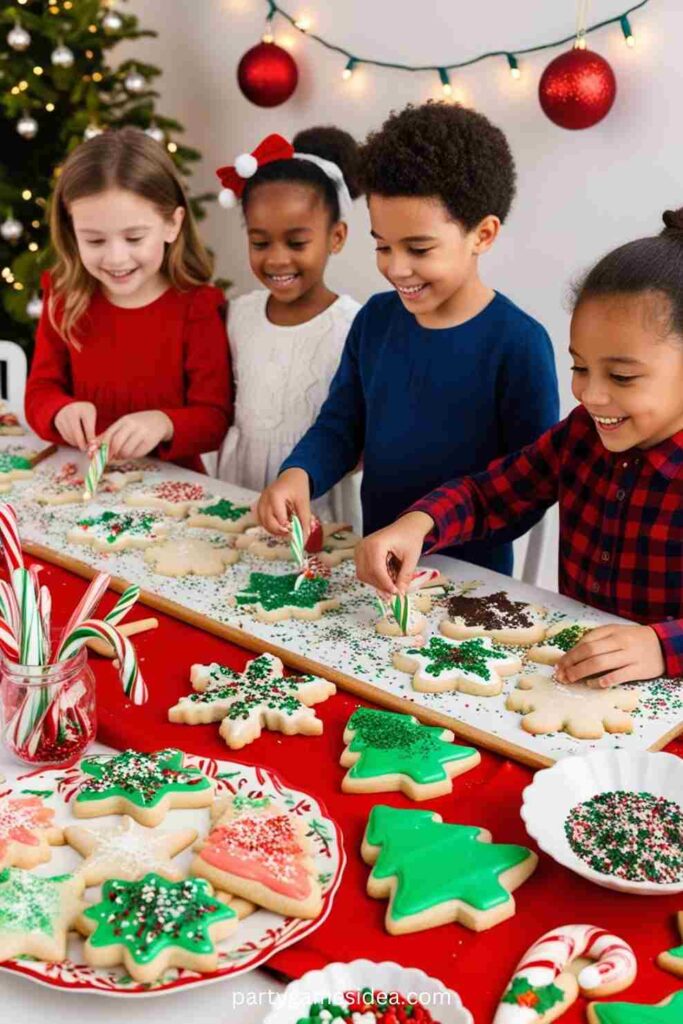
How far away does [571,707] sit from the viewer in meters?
1.29

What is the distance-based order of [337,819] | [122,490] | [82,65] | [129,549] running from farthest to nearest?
[82,65] < [122,490] < [129,549] < [337,819]

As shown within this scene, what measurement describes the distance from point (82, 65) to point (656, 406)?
3.01 metres

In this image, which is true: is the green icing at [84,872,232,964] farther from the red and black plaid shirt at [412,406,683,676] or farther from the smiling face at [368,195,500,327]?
the smiling face at [368,195,500,327]

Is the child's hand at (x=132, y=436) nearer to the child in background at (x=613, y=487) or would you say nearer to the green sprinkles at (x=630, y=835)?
the child in background at (x=613, y=487)

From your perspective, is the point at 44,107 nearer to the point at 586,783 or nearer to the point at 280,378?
the point at 280,378

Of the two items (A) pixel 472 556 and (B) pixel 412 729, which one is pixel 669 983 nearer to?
(B) pixel 412 729

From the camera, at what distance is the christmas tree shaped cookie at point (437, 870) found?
3.16ft

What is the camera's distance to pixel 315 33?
3.77m

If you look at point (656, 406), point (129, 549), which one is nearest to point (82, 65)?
point (129, 549)

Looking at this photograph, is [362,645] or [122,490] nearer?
[362,645]

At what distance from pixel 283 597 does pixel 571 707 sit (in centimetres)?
48

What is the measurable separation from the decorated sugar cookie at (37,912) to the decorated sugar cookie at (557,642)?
0.69 m

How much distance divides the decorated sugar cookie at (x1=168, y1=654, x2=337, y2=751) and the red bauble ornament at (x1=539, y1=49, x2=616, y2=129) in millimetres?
2170

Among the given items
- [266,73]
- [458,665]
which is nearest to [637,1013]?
[458,665]
